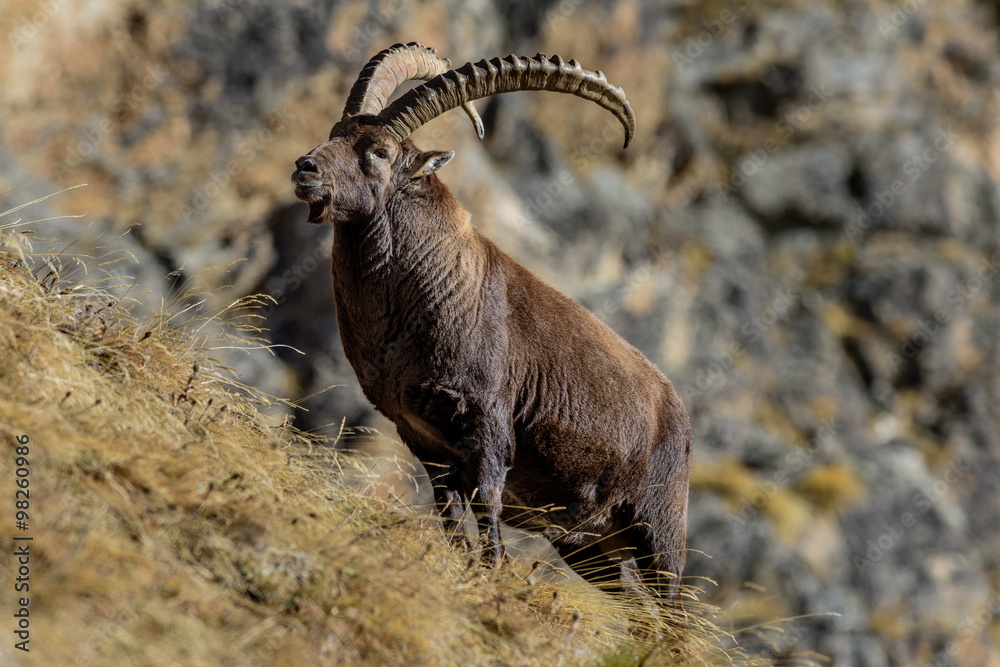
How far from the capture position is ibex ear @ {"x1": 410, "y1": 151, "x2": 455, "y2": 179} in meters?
6.69

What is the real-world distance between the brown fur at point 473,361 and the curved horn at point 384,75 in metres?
0.54

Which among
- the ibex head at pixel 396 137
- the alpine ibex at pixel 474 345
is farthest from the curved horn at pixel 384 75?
the ibex head at pixel 396 137

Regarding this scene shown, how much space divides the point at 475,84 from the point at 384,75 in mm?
1081

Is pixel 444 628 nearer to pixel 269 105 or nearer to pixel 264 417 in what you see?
pixel 264 417

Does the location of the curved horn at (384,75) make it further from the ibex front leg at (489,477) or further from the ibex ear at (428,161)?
the ibex front leg at (489,477)

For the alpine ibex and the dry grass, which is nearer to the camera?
the dry grass

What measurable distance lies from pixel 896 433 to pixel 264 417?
21811mm

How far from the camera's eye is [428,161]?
6.68 metres

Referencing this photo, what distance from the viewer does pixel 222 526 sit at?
4.61 meters

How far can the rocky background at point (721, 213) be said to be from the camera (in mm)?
17484

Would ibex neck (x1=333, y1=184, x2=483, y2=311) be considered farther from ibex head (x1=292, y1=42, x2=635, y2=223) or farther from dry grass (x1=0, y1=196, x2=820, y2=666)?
dry grass (x1=0, y1=196, x2=820, y2=666)

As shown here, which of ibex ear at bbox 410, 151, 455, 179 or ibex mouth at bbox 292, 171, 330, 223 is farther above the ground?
ibex ear at bbox 410, 151, 455, 179

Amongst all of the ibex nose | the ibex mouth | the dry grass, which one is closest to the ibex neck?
the ibex mouth

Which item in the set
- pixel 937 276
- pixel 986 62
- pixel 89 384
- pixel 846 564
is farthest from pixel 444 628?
pixel 986 62
